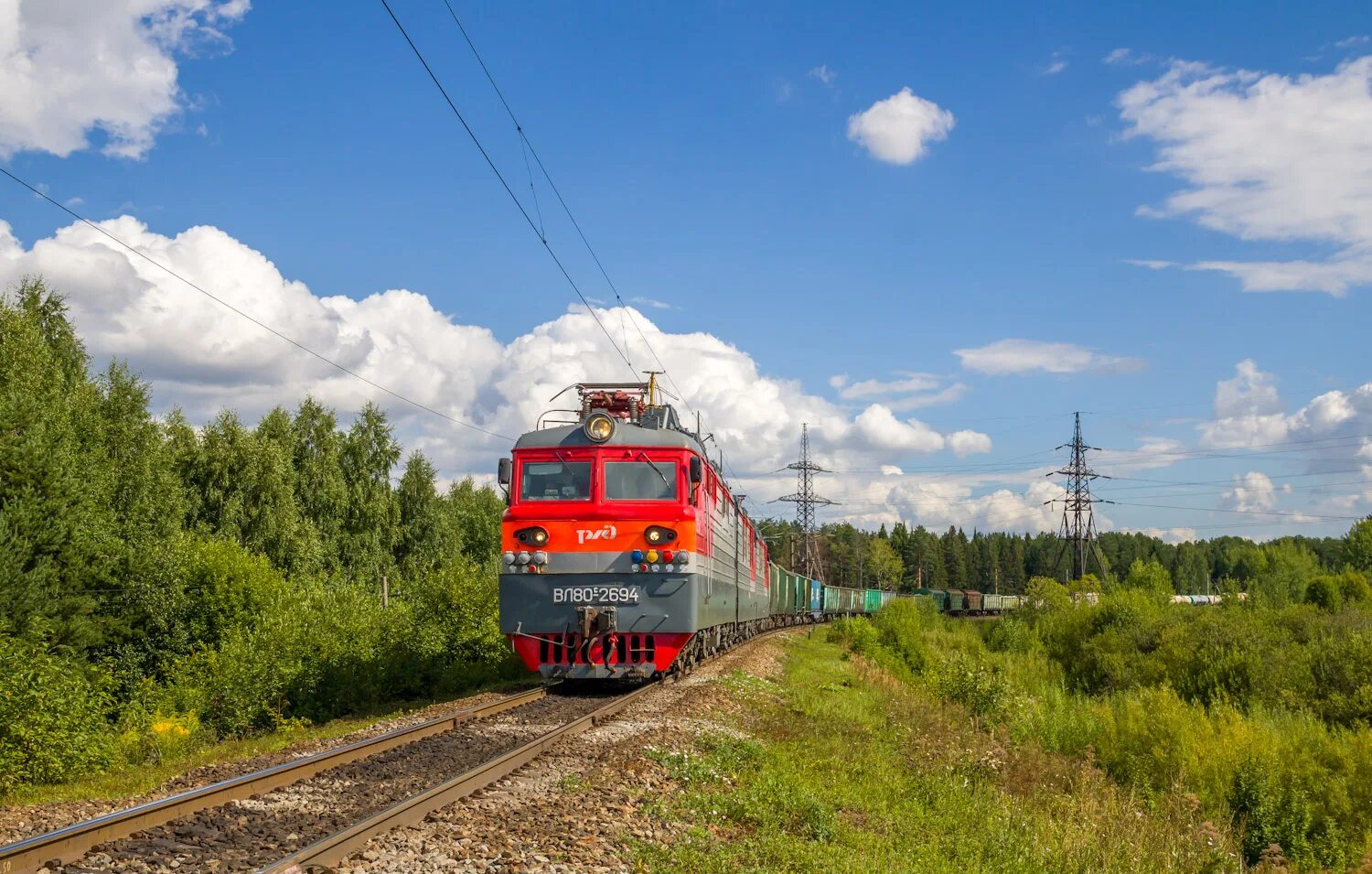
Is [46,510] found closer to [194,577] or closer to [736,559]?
[194,577]

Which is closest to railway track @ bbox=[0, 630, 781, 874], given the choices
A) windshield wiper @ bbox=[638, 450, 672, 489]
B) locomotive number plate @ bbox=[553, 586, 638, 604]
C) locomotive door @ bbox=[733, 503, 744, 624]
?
locomotive number plate @ bbox=[553, 586, 638, 604]

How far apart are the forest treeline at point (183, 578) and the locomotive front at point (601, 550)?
29.6 ft

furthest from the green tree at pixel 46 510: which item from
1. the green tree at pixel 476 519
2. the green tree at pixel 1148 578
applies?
the green tree at pixel 1148 578

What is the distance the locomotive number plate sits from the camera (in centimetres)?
1597

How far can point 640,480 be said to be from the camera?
1669cm

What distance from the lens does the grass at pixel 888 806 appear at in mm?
8320

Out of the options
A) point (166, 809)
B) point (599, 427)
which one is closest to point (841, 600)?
point (599, 427)

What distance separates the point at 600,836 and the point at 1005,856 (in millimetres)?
4390

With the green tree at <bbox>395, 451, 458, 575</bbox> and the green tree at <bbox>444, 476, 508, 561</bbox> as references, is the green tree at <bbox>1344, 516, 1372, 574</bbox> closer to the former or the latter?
the green tree at <bbox>444, 476, 508, 561</bbox>

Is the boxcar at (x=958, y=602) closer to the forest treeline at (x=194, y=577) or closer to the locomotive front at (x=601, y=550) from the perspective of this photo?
the forest treeline at (x=194, y=577)

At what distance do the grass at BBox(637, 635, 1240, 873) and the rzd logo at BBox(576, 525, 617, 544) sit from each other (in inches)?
135

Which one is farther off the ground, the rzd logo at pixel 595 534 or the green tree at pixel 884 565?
the rzd logo at pixel 595 534

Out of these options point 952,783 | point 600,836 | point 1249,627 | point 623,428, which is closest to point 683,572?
point 623,428

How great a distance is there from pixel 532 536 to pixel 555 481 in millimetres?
991
